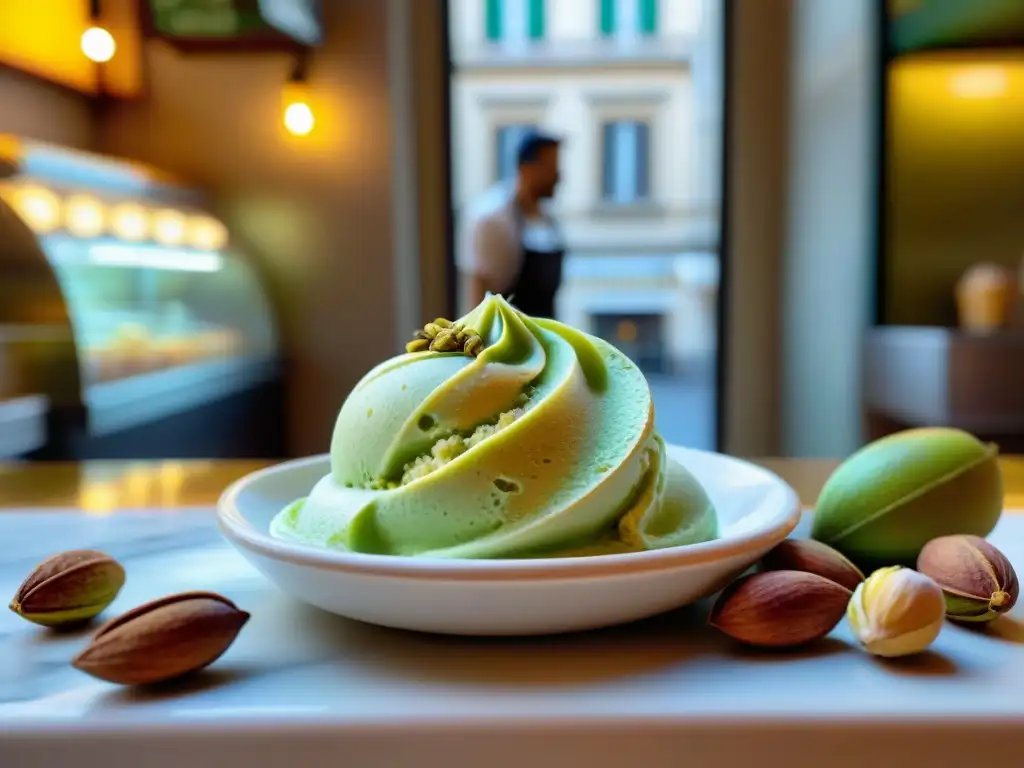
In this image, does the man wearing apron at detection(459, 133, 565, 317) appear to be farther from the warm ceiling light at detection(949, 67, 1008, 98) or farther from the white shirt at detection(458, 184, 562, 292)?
the warm ceiling light at detection(949, 67, 1008, 98)

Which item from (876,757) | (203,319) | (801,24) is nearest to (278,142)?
(203,319)

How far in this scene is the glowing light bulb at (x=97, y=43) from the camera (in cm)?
288

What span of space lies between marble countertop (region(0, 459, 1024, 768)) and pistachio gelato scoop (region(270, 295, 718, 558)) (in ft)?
0.17

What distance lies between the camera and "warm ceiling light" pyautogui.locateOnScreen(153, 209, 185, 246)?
276 centimetres

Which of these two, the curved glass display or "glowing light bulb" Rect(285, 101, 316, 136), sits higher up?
"glowing light bulb" Rect(285, 101, 316, 136)

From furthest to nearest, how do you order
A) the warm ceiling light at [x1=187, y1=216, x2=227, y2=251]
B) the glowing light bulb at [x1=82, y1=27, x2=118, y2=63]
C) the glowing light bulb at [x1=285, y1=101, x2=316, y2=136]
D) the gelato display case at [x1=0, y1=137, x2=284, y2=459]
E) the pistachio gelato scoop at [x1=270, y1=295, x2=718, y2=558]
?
the glowing light bulb at [x1=285, y1=101, x2=316, y2=136], the warm ceiling light at [x1=187, y1=216, x2=227, y2=251], the glowing light bulb at [x1=82, y1=27, x2=118, y2=63], the gelato display case at [x1=0, y1=137, x2=284, y2=459], the pistachio gelato scoop at [x1=270, y1=295, x2=718, y2=558]

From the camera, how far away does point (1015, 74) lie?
2814 millimetres

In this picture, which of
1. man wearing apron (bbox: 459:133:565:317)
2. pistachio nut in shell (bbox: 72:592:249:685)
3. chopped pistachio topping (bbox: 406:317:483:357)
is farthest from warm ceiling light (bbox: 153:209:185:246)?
pistachio nut in shell (bbox: 72:592:249:685)

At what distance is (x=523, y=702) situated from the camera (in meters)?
0.37

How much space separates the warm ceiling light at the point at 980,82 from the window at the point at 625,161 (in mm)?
3083

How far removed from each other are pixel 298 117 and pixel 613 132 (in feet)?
10.1

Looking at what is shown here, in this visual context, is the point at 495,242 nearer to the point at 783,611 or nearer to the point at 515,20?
the point at 783,611

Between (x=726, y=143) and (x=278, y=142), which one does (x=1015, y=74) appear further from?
(x=278, y=142)

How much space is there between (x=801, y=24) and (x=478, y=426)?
3.39 m
